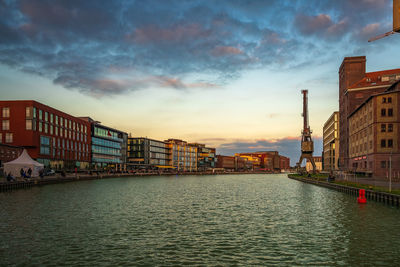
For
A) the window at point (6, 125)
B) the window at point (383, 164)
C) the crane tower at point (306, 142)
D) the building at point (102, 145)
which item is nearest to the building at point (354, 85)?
the crane tower at point (306, 142)

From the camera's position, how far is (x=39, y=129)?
115875 mm

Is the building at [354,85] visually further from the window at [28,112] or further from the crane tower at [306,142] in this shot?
the window at [28,112]

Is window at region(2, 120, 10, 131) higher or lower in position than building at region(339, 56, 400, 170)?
lower

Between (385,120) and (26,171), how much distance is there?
90251mm

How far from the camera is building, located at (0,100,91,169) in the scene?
365 ft

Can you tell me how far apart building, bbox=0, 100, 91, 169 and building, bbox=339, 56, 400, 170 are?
108921 millimetres

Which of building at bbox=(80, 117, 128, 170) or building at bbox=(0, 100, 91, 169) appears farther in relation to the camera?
building at bbox=(80, 117, 128, 170)

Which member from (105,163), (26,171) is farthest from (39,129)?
(105,163)

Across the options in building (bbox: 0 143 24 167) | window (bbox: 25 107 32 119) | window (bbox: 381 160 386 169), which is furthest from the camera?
window (bbox: 25 107 32 119)

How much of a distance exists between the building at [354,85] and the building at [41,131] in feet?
357

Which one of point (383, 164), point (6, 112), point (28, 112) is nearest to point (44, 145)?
point (28, 112)

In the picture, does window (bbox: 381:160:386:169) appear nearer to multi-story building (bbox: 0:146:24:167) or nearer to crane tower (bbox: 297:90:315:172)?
crane tower (bbox: 297:90:315:172)

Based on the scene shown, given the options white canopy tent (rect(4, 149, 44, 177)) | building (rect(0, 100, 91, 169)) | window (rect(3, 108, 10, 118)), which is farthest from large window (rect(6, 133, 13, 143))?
white canopy tent (rect(4, 149, 44, 177))

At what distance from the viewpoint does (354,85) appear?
145 m
